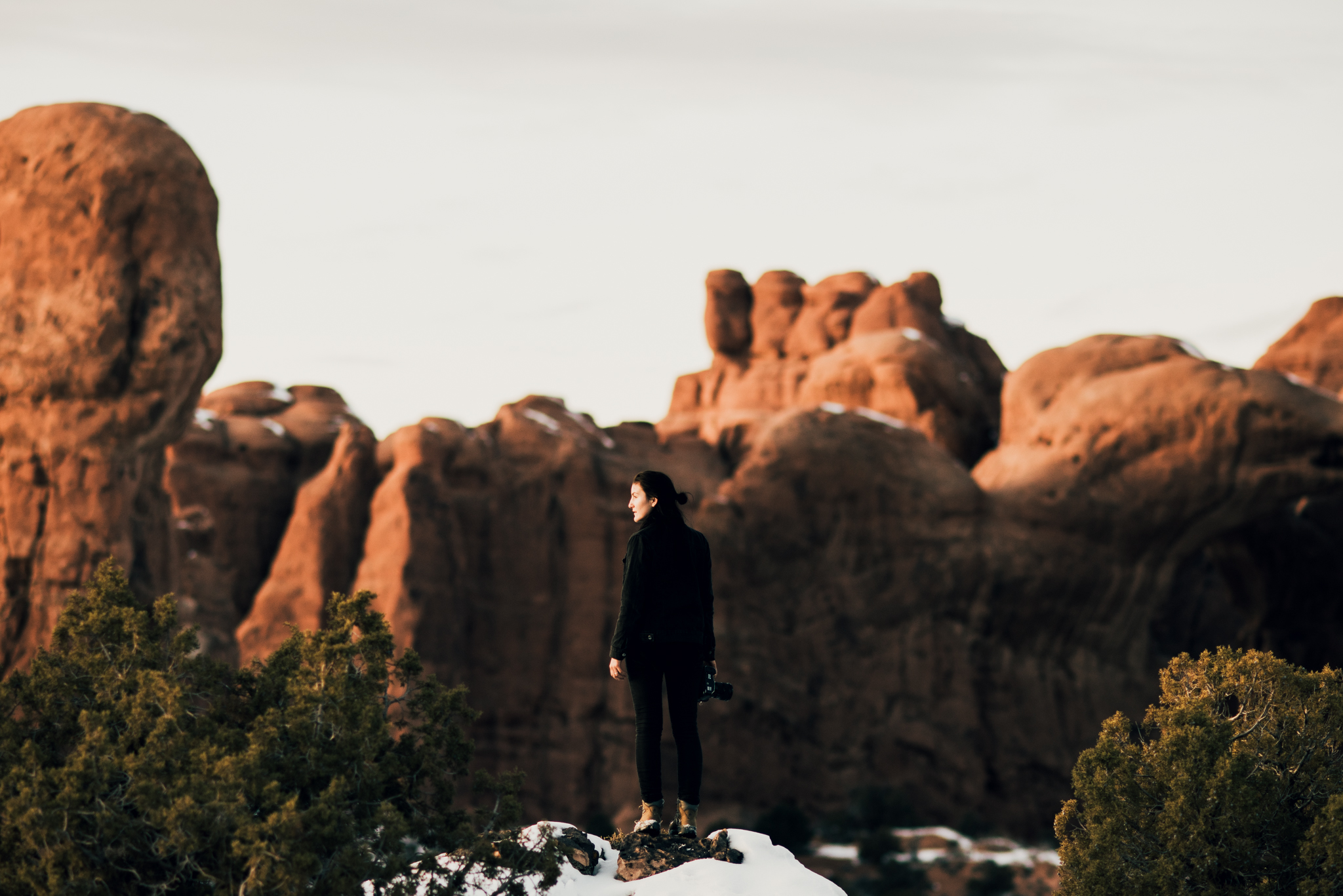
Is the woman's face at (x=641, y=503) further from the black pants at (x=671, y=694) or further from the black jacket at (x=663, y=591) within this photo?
the black pants at (x=671, y=694)

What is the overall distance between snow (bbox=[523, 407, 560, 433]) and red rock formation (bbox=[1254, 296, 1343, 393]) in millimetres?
15704

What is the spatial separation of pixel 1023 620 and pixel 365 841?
20.5 meters

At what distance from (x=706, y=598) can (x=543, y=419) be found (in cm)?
1923

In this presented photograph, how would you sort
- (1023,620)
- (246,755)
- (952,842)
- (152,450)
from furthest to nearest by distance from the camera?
(1023,620)
(952,842)
(152,450)
(246,755)

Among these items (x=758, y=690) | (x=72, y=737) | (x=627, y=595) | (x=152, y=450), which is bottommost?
(x=758, y=690)

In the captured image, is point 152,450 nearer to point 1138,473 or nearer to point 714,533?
point 714,533

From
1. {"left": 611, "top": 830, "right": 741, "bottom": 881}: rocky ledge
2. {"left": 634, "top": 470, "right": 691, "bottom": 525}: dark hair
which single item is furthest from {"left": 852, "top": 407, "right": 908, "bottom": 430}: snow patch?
{"left": 611, "top": 830, "right": 741, "bottom": 881}: rocky ledge

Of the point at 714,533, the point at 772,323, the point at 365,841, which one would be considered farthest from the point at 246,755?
the point at 772,323

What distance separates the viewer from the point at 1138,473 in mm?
25375

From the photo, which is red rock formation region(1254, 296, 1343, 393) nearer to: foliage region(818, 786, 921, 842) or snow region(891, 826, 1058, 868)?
snow region(891, 826, 1058, 868)

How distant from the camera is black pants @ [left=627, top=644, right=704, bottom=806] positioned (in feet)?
25.3

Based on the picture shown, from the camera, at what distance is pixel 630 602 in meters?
7.61

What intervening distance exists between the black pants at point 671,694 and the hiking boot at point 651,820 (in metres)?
0.18

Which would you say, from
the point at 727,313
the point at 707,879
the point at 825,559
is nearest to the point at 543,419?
the point at 825,559
